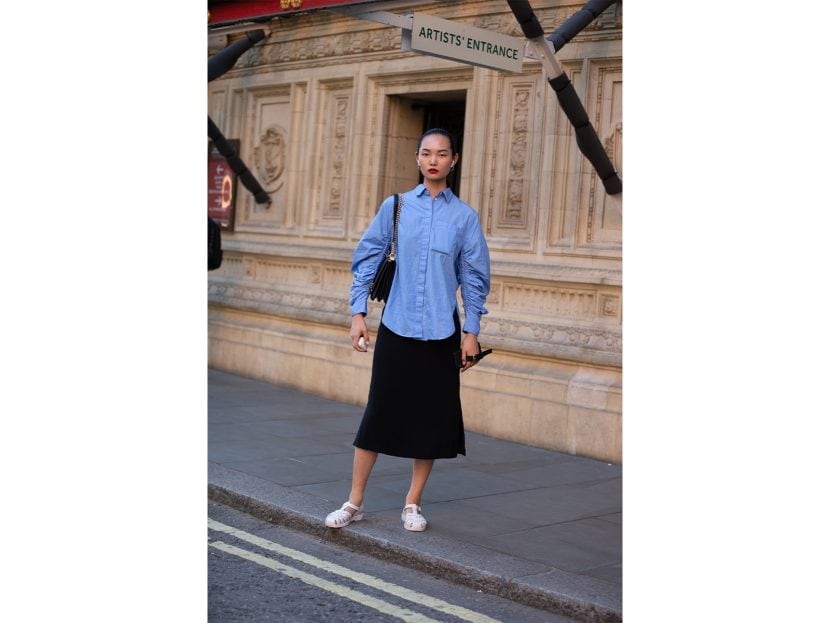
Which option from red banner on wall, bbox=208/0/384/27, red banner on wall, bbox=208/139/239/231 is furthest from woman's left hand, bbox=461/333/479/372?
red banner on wall, bbox=208/139/239/231

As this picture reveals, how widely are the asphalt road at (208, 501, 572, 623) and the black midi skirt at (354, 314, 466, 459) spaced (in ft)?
1.90

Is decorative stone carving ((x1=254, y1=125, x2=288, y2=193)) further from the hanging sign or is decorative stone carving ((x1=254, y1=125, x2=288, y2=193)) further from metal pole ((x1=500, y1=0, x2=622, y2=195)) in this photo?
the hanging sign

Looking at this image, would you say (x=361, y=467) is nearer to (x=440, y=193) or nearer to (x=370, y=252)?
Answer: (x=370, y=252)

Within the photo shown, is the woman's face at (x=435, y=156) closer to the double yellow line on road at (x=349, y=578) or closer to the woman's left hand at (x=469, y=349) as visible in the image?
the woman's left hand at (x=469, y=349)

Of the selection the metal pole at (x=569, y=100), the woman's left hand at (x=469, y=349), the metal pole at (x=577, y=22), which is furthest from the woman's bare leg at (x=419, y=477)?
the metal pole at (x=577, y=22)

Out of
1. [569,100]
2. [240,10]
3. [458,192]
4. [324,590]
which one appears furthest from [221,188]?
[324,590]

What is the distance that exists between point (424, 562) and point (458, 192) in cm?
535

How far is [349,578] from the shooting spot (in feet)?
17.5

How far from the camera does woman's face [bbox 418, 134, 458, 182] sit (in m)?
5.73

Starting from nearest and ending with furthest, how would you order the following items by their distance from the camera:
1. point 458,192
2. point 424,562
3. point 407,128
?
point 424,562
point 458,192
point 407,128

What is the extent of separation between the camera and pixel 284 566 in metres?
5.47

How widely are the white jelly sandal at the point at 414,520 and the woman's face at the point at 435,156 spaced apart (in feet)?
5.35
